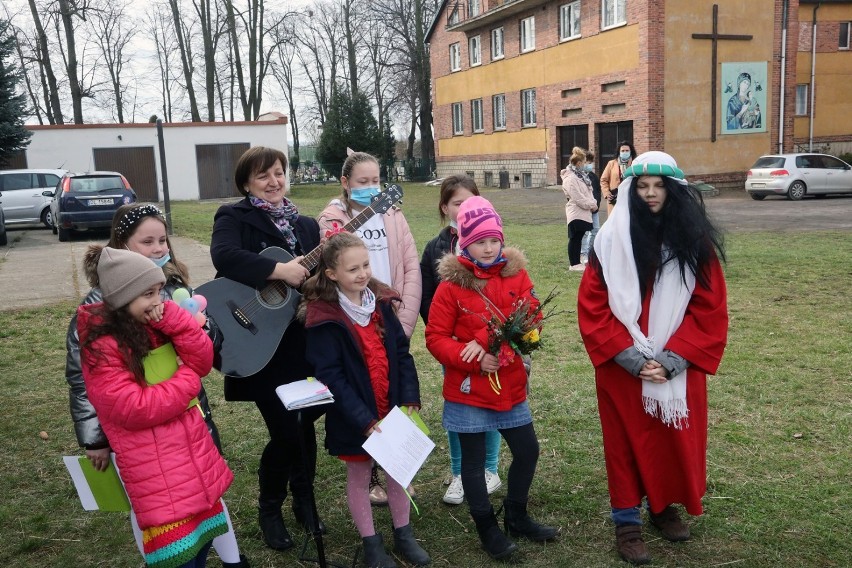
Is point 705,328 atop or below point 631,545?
atop

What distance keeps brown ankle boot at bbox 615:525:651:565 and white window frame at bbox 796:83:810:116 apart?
3293 cm

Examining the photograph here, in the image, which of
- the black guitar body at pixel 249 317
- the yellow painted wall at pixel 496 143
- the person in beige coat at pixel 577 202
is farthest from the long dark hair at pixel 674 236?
the yellow painted wall at pixel 496 143

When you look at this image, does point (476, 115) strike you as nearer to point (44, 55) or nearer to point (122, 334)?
point (44, 55)

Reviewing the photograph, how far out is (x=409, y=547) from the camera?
354 centimetres

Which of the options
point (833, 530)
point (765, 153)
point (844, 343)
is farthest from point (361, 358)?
point (765, 153)

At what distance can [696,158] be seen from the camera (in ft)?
86.1

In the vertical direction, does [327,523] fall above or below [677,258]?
below

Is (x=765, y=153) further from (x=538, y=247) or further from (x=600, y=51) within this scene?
(x=538, y=247)

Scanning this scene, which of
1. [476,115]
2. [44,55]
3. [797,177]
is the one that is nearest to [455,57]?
[476,115]

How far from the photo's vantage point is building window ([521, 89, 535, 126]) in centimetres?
3247

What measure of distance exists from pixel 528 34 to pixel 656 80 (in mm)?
8835

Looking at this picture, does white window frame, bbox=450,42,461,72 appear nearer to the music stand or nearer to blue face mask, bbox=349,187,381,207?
blue face mask, bbox=349,187,381,207

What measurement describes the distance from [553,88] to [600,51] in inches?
136

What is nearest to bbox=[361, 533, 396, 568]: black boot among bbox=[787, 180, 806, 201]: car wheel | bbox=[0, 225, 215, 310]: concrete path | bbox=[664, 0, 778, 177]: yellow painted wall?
bbox=[0, 225, 215, 310]: concrete path
